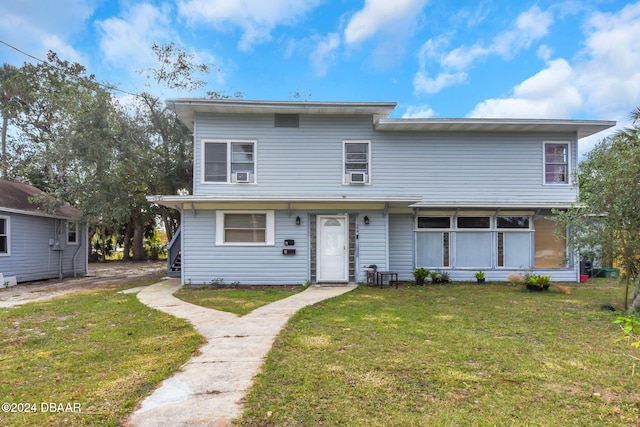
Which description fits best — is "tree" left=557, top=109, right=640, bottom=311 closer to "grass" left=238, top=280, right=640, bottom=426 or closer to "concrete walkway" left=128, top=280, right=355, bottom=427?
"grass" left=238, top=280, right=640, bottom=426

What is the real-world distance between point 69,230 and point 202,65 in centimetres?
873

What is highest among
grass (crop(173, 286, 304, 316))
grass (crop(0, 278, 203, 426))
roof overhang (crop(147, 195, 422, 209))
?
roof overhang (crop(147, 195, 422, 209))

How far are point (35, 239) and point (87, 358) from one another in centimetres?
1115

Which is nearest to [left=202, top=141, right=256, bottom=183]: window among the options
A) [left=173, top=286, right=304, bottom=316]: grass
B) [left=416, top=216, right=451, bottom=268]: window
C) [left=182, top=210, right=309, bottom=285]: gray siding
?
[left=182, top=210, right=309, bottom=285]: gray siding

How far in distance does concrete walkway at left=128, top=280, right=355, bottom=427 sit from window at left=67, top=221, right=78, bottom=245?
33.8 feet

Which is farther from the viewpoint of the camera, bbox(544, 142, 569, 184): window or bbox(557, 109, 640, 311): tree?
bbox(544, 142, 569, 184): window

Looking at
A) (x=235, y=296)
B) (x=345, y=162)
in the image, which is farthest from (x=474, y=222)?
(x=235, y=296)

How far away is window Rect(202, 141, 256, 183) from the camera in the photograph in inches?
403

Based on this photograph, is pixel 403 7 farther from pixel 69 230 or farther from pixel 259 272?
pixel 69 230

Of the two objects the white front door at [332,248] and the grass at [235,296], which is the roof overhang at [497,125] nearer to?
the white front door at [332,248]

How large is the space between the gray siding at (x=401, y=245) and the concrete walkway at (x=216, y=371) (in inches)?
193

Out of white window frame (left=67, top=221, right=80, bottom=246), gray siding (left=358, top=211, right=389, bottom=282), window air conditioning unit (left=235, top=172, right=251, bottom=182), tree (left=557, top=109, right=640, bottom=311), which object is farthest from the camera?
white window frame (left=67, top=221, right=80, bottom=246)

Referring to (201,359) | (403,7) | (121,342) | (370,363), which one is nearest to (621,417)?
(370,363)

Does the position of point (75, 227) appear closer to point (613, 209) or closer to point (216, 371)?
point (216, 371)
